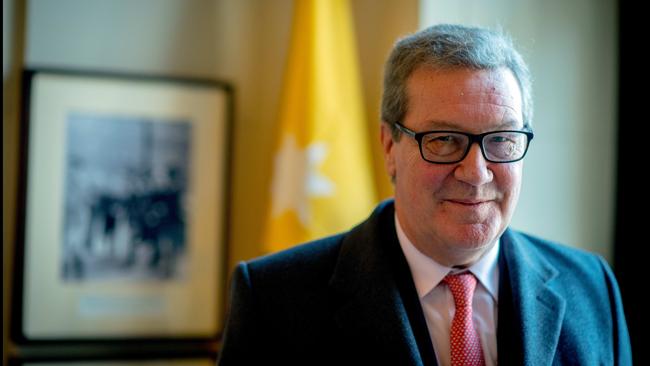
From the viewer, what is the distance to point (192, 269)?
2.32 metres

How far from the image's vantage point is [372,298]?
1.39m

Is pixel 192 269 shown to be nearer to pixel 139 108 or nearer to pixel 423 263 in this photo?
pixel 139 108

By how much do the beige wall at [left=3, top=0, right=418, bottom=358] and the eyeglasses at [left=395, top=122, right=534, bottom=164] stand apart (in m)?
0.83

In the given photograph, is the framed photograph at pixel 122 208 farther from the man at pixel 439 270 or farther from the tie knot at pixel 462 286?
the tie knot at pixel 462 286

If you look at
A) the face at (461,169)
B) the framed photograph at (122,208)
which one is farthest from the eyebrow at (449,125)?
the framed photograph at (122,208)

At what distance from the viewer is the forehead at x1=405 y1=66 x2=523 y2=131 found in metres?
1.31

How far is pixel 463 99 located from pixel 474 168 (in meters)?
0.14

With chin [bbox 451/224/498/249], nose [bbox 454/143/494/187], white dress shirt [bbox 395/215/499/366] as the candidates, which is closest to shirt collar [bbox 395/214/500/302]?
white dress shirt [bbox 395/215/499/366]

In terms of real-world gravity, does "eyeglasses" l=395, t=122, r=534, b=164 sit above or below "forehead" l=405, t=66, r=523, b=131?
below

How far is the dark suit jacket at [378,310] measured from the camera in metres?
1.36

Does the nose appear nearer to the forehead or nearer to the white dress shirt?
the forehead

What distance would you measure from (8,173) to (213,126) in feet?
2.28

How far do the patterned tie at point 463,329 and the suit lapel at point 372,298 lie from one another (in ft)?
0.33

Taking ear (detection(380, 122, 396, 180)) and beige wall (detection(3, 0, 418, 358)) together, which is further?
beige wall (detection(3, 0, 418, 358))
